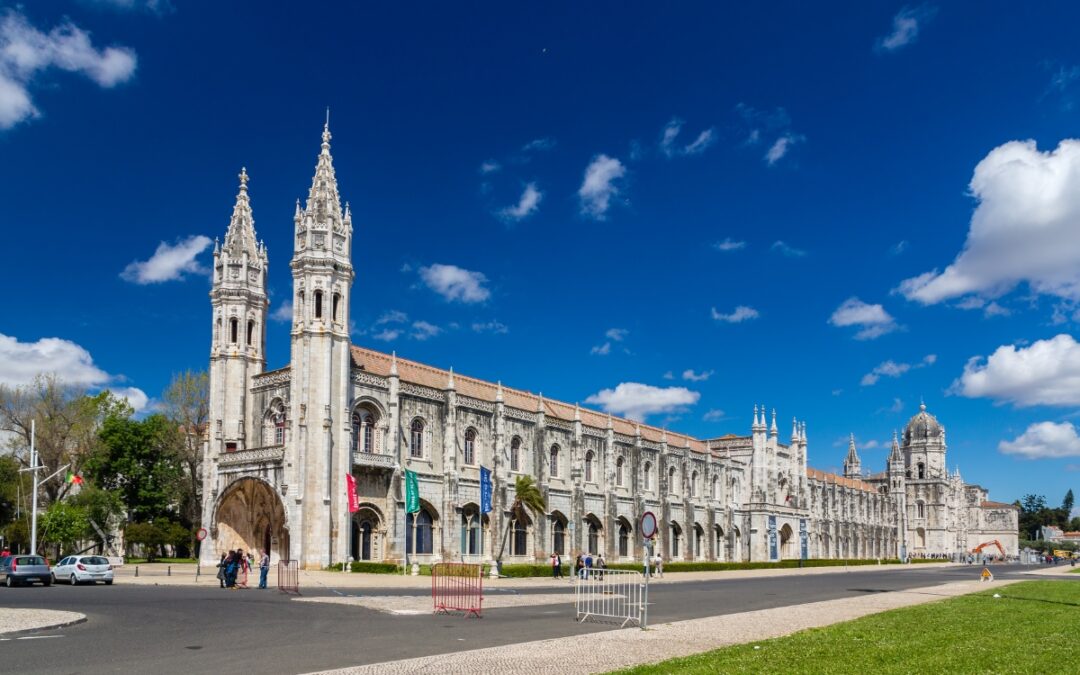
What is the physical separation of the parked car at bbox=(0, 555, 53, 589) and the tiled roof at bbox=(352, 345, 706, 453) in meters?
19.9

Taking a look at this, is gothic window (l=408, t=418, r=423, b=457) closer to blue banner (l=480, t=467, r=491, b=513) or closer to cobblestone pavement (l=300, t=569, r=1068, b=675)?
blue banner (l=480, t=467, r=491, b=513)

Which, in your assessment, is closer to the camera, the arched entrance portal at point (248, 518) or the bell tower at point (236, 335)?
the arched entrance portal at point (248, 518)

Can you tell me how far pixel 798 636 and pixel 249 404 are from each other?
4089 cm

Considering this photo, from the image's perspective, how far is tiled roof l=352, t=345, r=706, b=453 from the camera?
176 ft

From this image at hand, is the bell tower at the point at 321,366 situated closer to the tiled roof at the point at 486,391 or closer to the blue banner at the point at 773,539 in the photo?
the tiled roof at the point at 486,391

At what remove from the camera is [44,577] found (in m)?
34.2

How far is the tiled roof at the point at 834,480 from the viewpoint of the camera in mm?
101081

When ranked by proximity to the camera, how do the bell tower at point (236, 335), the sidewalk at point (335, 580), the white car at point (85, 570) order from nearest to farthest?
the white car at point (85, 570), the sidewalk at point (335, 580), the bell tower at point (236, 335)

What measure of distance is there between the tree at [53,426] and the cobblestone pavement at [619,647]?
174ft

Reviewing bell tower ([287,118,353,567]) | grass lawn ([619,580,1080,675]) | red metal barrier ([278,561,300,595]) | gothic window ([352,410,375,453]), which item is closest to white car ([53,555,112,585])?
red metal barrier ([278,561,300,595])

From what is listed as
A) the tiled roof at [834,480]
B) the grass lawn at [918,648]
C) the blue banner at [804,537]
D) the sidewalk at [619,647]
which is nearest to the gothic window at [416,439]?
the sidewalk at [619,647]

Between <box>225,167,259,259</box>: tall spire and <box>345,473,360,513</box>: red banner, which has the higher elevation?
<box>225,167,259,259</box>: tall spire

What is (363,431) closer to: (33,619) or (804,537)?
(33,619)

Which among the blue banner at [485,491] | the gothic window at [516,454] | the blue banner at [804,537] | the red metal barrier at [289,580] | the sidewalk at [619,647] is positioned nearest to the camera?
the sidewalk at [619,647]
